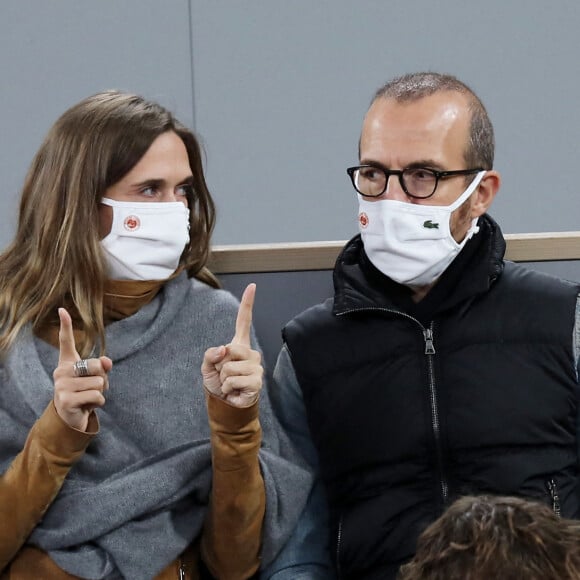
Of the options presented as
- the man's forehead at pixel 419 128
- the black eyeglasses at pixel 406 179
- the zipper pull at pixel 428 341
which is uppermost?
the man's forehead at pixel 419 128

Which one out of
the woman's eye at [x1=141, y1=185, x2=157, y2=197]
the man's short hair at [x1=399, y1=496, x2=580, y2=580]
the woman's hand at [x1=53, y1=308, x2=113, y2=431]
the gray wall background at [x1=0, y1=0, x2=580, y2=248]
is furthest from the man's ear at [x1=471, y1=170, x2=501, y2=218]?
the gray wall background at [x1=0, y1=0, x2=580, y2=248]

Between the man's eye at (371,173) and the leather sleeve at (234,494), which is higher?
the man's eye at (371,173)

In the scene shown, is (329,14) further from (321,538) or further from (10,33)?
(321,538)

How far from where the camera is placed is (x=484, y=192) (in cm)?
203

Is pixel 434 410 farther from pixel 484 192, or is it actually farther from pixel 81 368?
pixel 81 368

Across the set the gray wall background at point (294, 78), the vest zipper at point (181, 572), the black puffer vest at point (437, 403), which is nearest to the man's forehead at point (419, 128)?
the black puffer vest at point (437, 403)

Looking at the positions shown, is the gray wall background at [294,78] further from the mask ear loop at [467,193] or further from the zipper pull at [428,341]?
the zipper pull at [428,341]

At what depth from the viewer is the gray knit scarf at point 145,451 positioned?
73.4 inches

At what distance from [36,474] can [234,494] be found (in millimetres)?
319

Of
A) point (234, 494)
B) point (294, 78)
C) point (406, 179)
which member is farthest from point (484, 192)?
point (294, 78)

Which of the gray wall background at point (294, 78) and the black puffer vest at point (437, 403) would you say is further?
the gray wall background at point (294, 78)

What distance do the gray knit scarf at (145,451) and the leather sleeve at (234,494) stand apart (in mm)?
38

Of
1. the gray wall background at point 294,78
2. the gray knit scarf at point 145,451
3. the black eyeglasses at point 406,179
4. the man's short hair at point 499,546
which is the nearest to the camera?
the man's short hair at point 499,546

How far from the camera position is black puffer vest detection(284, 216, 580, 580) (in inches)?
74.7
